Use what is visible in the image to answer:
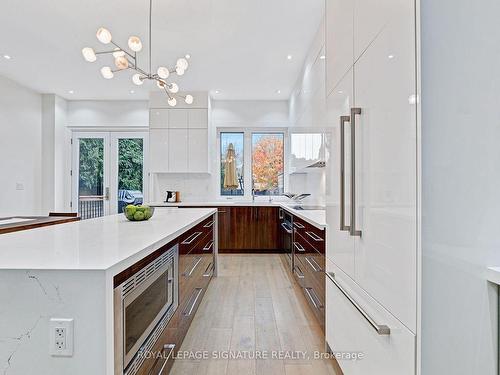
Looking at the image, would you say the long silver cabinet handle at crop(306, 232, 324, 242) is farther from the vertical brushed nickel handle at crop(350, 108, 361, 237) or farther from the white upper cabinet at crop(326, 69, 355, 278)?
the vertical brushed nickel handle at crop(350, 108, 361, 237)

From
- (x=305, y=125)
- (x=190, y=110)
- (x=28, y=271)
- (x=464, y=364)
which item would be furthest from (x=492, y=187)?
(x=190, y=110)

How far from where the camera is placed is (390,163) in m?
1.26

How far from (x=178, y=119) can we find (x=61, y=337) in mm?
5607

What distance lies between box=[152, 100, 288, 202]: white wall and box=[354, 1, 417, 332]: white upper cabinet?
5.27 m

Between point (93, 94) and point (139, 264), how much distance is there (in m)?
6.05

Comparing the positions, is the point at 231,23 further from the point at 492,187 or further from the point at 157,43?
the point at 492,187

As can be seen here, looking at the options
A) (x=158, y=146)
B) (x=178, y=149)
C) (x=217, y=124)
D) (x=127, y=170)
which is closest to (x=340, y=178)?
(x=178, y=149)

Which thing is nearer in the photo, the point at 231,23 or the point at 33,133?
the point at 231,23

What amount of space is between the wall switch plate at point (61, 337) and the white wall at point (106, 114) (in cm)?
629

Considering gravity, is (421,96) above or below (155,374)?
above

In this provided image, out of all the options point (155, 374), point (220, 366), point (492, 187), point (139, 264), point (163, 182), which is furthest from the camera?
point (163, 182)

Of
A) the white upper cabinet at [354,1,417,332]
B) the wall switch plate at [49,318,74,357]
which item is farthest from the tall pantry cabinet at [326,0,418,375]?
the wall switch plate at [49,318,74,357]

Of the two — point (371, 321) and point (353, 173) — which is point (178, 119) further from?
point (371, 321)

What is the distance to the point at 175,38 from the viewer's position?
410cm
